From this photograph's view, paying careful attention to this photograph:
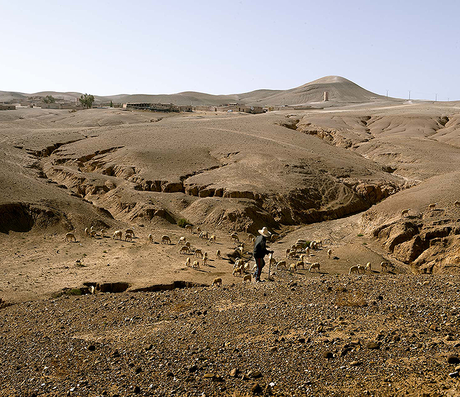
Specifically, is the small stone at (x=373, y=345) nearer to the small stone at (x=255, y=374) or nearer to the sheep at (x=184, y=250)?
the small stone at (x=255, y=374)

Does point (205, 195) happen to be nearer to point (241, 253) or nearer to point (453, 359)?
point (241, 253)

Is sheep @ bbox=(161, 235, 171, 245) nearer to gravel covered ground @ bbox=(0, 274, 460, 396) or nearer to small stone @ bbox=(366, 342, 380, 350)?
gravel covered ground @ bbox=(0, 274, 460, 396)

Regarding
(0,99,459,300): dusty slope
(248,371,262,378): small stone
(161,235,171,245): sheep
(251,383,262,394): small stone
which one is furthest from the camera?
(161,235,171,245): sheep

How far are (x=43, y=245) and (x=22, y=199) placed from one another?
6043 millimetres

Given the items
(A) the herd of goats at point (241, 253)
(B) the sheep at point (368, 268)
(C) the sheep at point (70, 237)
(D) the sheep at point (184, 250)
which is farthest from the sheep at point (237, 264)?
(C) the sheep at point (70, 237)

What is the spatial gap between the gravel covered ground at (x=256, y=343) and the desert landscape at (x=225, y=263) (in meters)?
0.05

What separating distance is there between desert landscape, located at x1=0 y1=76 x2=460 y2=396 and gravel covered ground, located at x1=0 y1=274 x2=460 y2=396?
0.05 m

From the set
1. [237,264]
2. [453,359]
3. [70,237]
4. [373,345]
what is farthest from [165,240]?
[453,359]

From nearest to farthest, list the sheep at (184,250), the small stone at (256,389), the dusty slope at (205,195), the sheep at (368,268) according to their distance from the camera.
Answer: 1. the small stone at (256,389)
2. the sheep at (368,268)
3. the dusty slope at (205,195)
4. the sheep at (184,250)

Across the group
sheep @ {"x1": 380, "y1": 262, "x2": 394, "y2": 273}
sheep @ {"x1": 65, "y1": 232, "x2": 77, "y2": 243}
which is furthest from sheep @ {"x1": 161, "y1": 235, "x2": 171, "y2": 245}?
sheep @ {"x1": 380, "y1": 262, "x2": 394, "y2": 273}

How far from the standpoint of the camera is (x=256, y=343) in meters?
10.2

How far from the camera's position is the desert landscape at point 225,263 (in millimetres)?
9219

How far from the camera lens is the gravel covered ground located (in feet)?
27.7

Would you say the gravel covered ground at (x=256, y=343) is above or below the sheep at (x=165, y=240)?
above
